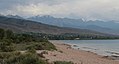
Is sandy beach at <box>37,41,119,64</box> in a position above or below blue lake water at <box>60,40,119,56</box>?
above

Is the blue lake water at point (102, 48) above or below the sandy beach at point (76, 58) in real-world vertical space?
below

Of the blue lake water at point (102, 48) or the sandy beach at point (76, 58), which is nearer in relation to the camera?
the sandy beach at point (76, 58)

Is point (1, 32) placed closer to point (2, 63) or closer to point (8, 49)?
point (8, 49)

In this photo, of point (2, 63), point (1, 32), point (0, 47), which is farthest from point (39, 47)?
point (2, 63)

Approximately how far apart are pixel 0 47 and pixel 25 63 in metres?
21.0

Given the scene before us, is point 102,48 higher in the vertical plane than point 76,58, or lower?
lower

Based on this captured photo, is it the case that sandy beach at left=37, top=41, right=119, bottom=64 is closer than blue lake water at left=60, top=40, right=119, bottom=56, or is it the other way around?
sandy beach at left=37, top=41, right=119, bottom=64

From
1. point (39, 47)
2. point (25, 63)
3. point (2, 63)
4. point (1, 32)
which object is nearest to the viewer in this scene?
point (25, 63)

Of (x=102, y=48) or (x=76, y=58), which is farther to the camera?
(x=102, y=48)

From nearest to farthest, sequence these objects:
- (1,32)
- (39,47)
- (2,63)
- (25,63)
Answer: (25,63) → (2,63) → (39,47) → (1,32)

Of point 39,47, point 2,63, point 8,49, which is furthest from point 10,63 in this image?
point 39,47

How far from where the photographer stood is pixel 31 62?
1691cm

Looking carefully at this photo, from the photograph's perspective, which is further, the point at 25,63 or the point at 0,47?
the point at 0,47

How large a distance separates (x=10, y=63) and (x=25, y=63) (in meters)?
1.43
